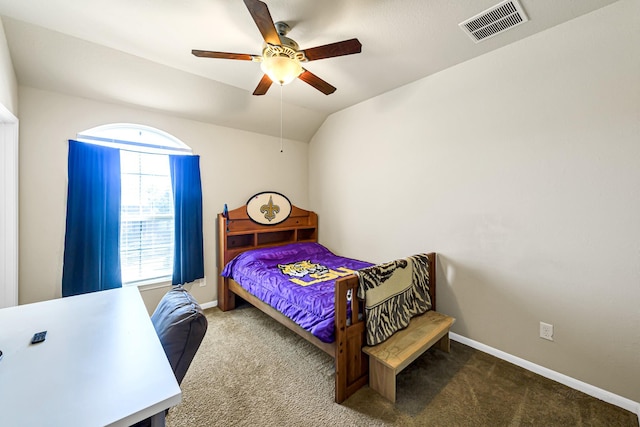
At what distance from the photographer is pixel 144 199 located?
297cm

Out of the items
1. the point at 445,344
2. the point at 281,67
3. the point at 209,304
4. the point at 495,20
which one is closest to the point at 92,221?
the point at 209,304

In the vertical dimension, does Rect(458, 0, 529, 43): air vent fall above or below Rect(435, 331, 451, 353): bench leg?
above

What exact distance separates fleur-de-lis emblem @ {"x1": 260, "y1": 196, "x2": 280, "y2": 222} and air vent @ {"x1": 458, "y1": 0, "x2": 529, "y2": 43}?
113 inches

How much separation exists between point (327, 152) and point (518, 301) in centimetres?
289

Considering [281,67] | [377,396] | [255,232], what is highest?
[281,67]

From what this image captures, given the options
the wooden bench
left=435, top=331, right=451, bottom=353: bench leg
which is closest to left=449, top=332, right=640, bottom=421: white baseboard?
left=435, top=331, right=451, bottom=353: bench leg

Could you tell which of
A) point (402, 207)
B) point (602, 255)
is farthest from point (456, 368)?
point (402, 207)

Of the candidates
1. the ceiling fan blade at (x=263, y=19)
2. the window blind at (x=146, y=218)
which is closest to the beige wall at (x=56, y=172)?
the window blind at (x=146, y=218)

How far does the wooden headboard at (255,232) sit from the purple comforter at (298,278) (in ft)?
0.68

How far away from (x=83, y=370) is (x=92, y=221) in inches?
87.2

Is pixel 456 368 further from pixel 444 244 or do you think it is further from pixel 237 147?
pixel 237 147

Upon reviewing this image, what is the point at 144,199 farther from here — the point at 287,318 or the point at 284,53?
the point at 284,53

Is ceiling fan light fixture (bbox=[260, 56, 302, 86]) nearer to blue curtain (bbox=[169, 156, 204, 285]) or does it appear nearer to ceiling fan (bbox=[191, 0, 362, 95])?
ceiling fan (bbox=[191, 0, 362, 95])

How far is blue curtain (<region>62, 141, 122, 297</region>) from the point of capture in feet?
8.04
